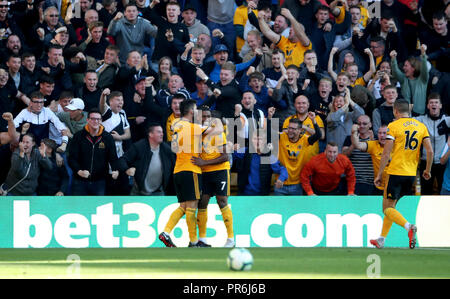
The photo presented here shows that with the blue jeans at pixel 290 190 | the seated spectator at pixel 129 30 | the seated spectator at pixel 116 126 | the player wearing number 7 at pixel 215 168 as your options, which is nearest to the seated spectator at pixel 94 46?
the seated spectator at pixel 129 30

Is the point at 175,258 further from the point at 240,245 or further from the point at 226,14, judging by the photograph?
the point at 226,14

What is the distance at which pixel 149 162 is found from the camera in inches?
575

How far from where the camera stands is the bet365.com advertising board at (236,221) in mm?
14516

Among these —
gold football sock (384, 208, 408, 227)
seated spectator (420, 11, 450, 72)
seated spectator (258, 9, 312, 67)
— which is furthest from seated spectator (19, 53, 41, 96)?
seated spectator (420, 11, 450, 72)

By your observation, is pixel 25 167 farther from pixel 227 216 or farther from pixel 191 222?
pixel 227 216

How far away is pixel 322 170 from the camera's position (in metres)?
14.9

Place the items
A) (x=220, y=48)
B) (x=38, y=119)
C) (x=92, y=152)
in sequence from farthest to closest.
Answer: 1. (x=220, y=48)
2. (x=38, y=119)
3. (x=92, y=152)

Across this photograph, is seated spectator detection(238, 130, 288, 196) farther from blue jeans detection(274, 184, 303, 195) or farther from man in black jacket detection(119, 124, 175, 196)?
man in black jacket detection(119, 124, 175, 196)

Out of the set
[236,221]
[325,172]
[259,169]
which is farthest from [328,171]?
[236,221]

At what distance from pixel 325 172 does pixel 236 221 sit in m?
1.81

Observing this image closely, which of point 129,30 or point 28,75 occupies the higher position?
point 129,30

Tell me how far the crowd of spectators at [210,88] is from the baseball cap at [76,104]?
0.8 inches

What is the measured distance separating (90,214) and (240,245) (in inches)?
106

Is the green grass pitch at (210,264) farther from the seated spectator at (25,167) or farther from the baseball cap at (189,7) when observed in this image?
the baseball cap at (189,7)
